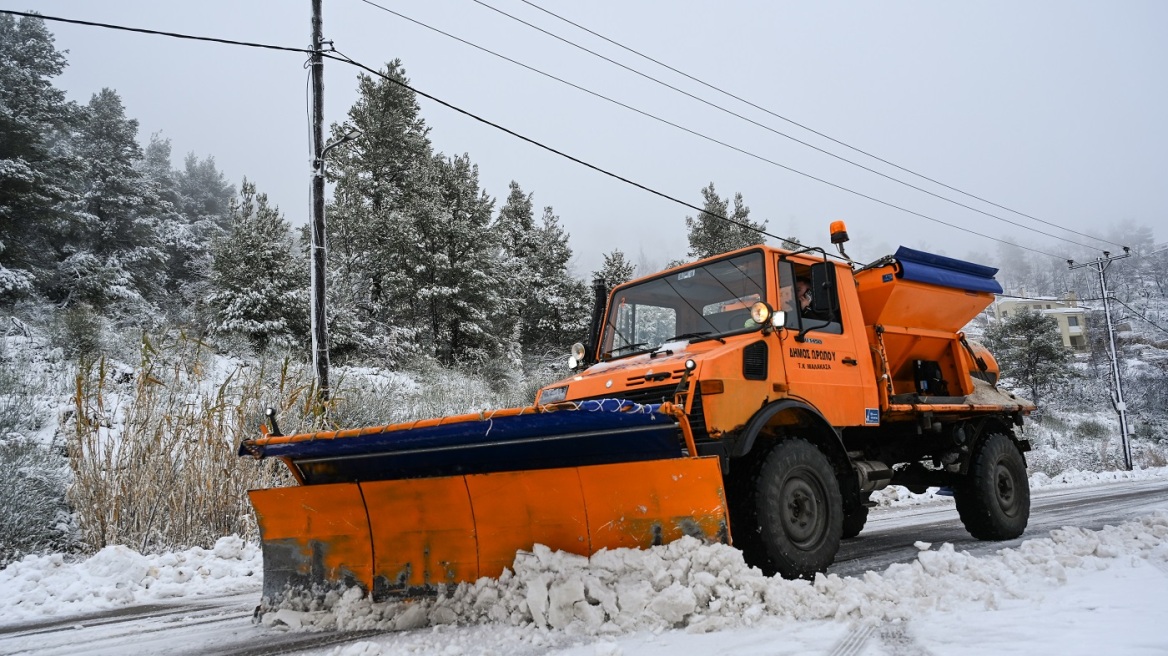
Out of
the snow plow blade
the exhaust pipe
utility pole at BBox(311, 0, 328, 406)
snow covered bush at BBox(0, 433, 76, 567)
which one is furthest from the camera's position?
utility pole at BBox(311, 0, 328, 406)

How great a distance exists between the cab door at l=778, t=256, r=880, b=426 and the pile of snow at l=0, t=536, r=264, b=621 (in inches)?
180

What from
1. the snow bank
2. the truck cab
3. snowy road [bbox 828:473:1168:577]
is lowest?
the snow bank

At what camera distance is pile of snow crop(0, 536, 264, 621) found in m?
4.80

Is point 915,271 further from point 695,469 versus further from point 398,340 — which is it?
point 398,340

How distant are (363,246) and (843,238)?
2050 cm

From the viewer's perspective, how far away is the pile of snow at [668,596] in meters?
3.22

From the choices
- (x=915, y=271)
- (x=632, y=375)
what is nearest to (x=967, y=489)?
(x=915, y=271)

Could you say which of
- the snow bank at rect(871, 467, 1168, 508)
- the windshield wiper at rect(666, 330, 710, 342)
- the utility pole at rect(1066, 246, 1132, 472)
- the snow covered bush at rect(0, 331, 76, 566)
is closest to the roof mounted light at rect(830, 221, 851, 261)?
the windshield wiper at rect(666, 330, 710, 342)

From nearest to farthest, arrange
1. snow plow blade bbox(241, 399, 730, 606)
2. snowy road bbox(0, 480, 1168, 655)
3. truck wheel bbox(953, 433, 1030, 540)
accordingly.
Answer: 1. snow plow blade bbox(241, 399, 730, 606)
2. snowy road bbox(0, 480, 1168, 655)
3. truck wheel bbox(953, 433, 1030, 540)

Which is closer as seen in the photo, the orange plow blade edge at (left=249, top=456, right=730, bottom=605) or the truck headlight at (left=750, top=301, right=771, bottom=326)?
the orange plow blade edge at (left=249, top=456, right=730, bottom=605)

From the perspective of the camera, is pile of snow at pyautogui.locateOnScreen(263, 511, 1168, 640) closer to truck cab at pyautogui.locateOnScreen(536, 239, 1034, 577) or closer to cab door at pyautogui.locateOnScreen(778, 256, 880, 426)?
truck cab at pyautogui.locateOnScreen(536, 239, 1034, 577)

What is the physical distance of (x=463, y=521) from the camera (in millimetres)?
3973

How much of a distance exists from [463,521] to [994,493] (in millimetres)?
5101

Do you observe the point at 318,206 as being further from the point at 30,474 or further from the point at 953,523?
the point at 953,523
